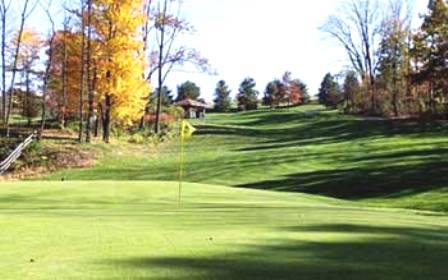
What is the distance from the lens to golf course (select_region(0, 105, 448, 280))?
757 cm

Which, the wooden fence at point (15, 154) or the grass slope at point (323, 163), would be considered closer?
the grass slope at point (323, 163)

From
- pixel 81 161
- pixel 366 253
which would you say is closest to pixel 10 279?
pixel 366 253

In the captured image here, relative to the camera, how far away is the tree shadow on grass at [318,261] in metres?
7.19

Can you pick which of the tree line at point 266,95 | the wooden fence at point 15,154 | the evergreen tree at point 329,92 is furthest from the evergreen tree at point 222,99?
the wooden fence at point 15,154

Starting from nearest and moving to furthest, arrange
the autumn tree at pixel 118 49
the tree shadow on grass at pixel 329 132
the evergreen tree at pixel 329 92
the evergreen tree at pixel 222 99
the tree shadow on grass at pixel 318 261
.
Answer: the tree shadow on grass at pixel 318 261 < the autumn tree at pixel 118 49 < the tree shadow on grass at pixel 329 132 < the evergreen tree at pixel 329 92 < the evergreen tree at pixel 222 99

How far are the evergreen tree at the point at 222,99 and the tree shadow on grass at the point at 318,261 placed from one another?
4312 inches

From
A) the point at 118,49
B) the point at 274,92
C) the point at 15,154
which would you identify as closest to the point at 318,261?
the point at 15,154

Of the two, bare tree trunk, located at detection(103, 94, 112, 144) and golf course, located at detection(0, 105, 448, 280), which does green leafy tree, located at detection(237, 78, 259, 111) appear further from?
golf course, located at detection(0, 105, 448, 280)

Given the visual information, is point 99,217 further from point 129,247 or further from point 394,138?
point 394,138

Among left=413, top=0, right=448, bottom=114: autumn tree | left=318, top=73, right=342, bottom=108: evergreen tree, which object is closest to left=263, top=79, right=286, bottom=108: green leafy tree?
left=318, top=73, right=342, bottom=108: evergreen tree

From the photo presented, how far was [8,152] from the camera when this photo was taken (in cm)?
4216

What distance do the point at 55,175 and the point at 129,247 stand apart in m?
29.5

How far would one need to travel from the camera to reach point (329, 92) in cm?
11231

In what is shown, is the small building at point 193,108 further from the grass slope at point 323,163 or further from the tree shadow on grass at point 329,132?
the grass slope at point 323,163
